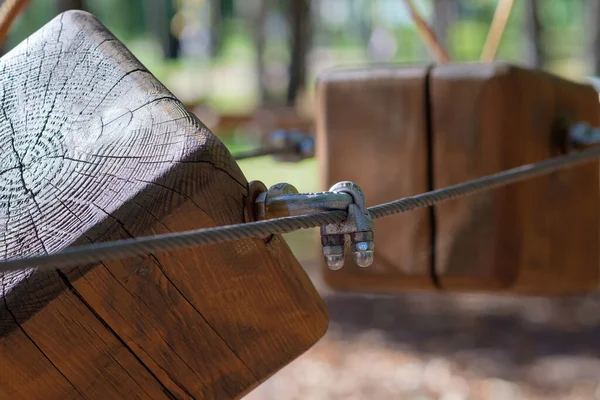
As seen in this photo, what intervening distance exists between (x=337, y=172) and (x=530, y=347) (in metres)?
2.99

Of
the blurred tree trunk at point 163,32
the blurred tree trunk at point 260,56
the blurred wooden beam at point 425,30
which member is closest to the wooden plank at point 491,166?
the blurred wooden beam at point 425,30

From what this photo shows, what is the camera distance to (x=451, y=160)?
200 cm

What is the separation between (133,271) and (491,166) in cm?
118

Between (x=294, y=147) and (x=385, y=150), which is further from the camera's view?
(x=294, y=147)

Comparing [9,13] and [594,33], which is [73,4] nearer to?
[9,13]

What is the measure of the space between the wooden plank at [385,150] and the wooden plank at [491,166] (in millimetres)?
43

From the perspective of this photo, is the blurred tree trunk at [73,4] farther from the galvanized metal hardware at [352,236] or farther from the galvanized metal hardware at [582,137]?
the galvanized metal hardware at [352,236]

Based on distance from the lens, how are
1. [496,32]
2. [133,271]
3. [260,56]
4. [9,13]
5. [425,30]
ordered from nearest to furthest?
[133,271] → [9,13] → [425,30] → [496,32] → [260,56]

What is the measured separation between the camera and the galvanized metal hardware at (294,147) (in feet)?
8.66

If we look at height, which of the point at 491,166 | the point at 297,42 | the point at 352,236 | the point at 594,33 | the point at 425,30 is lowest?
the point at 297,42

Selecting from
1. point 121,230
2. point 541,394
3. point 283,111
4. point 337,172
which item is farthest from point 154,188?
point 283,111

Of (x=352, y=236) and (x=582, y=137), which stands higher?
(x=352, y=236)

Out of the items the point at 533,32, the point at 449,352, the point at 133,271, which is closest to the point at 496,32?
the point at 449,352

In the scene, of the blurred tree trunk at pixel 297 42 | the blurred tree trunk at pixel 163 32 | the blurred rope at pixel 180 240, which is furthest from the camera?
the blurred tree trunk at pixel 163 32
